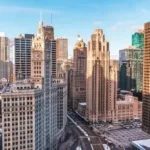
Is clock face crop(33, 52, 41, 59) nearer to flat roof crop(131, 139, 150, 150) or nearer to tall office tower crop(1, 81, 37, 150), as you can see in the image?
tall office tower crop(1, 81, 37, 150)

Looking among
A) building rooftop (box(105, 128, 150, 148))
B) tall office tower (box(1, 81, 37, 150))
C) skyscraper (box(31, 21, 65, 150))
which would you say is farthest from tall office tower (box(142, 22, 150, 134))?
tall office tower (box(1, 81, 37, 150))

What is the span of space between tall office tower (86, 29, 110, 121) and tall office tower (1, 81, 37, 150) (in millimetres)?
92771

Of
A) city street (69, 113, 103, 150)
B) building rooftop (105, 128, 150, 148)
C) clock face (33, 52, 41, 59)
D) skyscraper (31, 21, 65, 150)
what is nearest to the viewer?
skyscraper (31, 21, 65, 150)

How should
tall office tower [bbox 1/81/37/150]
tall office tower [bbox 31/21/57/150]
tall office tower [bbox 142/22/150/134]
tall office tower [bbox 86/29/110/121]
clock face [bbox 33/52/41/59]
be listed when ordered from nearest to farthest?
tall office tower [bbox 1/81/37/150], tall office tower [bbox 31/21/57/150], clock face [bbox 33/52/41/59], tall office tower [bbox 142/22/150/134], tall office tower [bbox 86/29/110/121]

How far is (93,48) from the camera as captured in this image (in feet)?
650

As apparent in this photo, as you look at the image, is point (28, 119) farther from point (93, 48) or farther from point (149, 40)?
point (93, 48)

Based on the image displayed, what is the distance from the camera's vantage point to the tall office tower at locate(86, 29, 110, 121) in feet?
643

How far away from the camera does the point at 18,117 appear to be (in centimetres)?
10556

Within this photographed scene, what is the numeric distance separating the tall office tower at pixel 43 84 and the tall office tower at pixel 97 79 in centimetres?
7021

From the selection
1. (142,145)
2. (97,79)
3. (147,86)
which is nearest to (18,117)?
(142,145)

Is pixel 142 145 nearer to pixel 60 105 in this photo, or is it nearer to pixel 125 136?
pixel 125 136

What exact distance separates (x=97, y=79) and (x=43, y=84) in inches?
3311

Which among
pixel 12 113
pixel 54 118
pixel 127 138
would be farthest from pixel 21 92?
pixel 127 138

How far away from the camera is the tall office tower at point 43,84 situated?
117 metres
